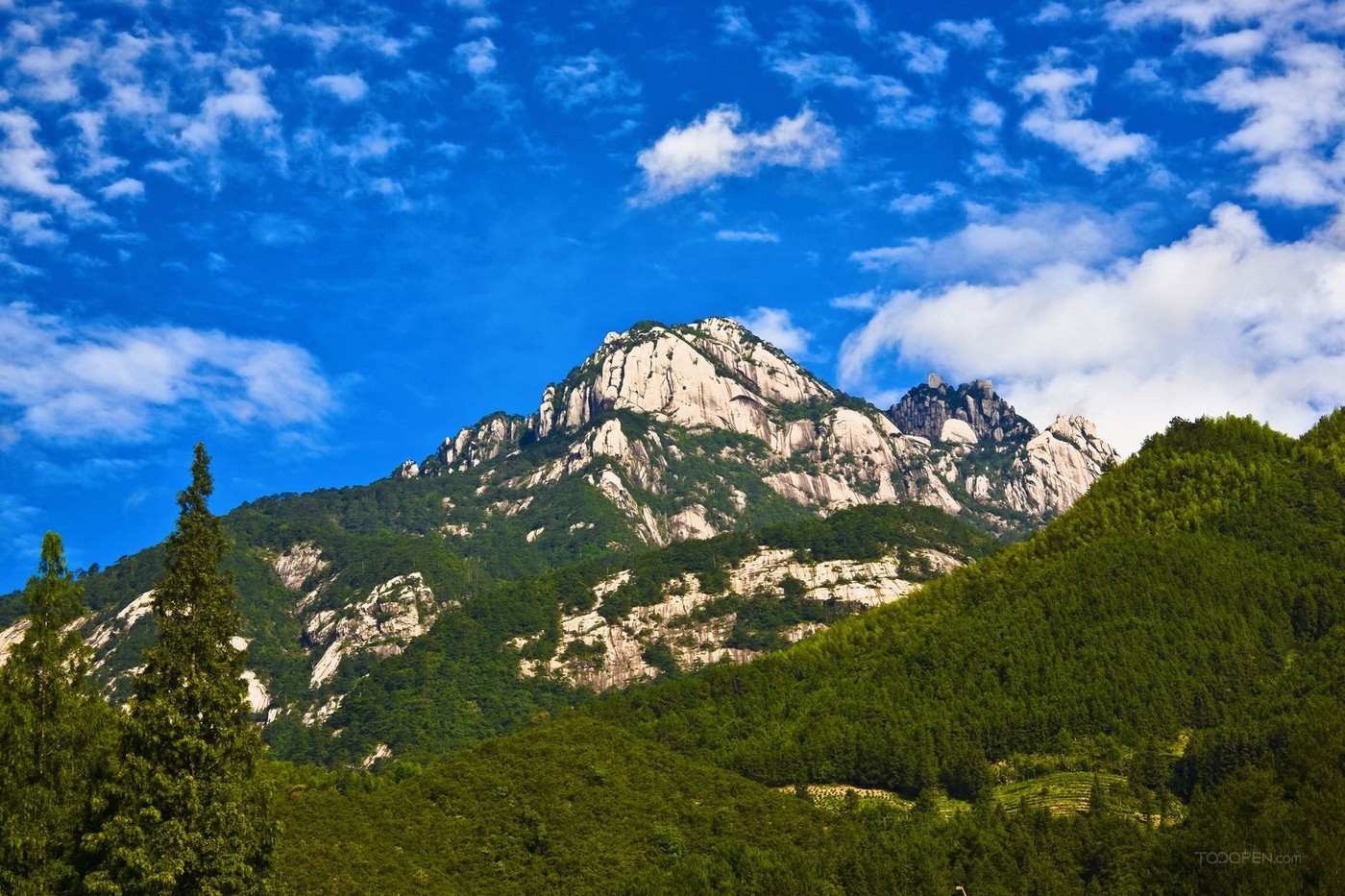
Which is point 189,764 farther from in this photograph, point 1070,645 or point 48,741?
point 1070,645

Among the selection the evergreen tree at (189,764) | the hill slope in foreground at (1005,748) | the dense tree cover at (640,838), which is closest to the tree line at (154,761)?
the evergreen tree at (189,764)

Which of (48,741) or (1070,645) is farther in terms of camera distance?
(1070,645)

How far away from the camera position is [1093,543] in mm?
168125

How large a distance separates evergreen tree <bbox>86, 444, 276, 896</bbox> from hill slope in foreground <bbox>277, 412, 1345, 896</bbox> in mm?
Result: 29309

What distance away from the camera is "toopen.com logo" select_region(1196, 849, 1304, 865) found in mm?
76500

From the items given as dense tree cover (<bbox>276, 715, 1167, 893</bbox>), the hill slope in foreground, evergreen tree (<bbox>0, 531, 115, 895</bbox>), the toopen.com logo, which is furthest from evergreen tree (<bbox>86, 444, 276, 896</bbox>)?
the toopen.com logo

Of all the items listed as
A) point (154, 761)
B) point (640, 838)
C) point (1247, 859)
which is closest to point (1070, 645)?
point (640, 838)

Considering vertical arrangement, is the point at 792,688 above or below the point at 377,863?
above

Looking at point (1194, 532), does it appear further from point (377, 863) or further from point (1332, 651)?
point (377, 863)

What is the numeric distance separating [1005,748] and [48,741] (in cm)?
10637

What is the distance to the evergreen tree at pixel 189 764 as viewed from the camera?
48.0 m

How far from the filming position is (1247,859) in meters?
78.3

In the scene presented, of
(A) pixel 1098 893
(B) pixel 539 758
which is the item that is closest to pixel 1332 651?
(A) pixel 1098 893

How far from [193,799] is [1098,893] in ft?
232
